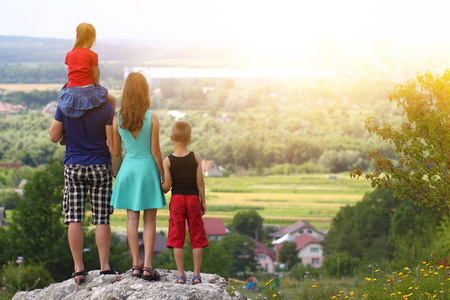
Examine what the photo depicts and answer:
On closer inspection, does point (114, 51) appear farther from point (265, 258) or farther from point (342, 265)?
point (342, 265)

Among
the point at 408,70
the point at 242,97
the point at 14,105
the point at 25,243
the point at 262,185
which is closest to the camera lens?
the point at 25,243

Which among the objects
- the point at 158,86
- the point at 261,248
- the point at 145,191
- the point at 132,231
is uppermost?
the point at 158,86

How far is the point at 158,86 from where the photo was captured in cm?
11050

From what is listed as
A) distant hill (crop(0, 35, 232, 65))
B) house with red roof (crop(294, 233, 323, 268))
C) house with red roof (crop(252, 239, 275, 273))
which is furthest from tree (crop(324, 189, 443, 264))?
distant hill (crop(0, 35, 232, 65))

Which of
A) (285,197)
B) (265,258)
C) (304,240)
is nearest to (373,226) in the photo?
(304,240)

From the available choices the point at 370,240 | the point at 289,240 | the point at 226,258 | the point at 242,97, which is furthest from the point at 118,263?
the point at 242,97

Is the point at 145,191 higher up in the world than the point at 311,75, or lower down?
lower down

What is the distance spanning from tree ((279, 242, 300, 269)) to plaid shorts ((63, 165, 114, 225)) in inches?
2284

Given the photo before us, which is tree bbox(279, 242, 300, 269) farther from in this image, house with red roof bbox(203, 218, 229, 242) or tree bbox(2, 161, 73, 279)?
tree bbox(2, 161, 73, 279)

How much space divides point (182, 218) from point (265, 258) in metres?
58.1

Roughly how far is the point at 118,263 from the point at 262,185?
207 feet

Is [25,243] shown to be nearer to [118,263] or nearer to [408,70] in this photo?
[118,263]

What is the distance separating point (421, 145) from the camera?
5.66 meters

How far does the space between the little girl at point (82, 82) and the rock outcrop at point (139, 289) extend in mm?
1155
